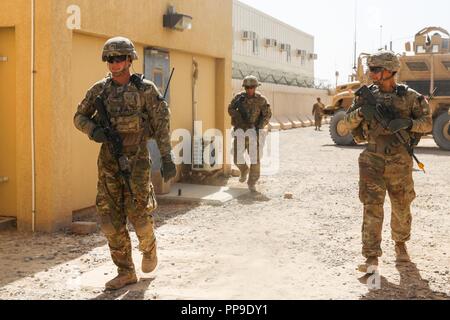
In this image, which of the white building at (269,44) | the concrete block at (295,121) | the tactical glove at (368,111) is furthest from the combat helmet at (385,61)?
the white building at (269,44)

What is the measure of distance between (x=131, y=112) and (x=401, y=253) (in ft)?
8.40

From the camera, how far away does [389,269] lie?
4.99m

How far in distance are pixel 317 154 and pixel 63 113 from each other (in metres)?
9.97

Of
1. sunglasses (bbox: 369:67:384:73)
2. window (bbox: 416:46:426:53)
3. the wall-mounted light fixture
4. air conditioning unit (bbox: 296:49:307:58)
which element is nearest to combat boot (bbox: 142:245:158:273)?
sunglasses (bbox: 369:67:384:73)

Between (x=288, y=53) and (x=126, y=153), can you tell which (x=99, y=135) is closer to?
(x=126, y=153)

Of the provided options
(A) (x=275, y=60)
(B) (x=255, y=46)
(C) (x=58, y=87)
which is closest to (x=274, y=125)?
(B) (x=255, y=46)

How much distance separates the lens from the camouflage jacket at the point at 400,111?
4883 millimetres

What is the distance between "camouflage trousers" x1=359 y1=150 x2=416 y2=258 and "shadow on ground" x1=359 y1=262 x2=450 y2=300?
277 millimetres

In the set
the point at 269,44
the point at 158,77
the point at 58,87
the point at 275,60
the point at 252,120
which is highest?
the point at 269,44

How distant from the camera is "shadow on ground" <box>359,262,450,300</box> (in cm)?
427

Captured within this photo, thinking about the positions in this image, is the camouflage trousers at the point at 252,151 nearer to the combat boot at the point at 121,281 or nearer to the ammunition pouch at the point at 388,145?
the ammunition pouch at the point at 388,145

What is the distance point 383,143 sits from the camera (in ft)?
16.2

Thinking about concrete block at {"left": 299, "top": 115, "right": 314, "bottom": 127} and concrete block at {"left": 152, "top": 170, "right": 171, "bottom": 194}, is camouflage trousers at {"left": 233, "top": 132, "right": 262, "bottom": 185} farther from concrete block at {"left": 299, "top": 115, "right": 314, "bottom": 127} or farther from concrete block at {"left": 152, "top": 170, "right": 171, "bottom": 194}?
concrete block at {"left": 299, "top": 115, "right": 314, "bottom": 127}

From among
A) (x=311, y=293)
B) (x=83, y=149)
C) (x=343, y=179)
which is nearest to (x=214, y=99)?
(x=343, y=179)
